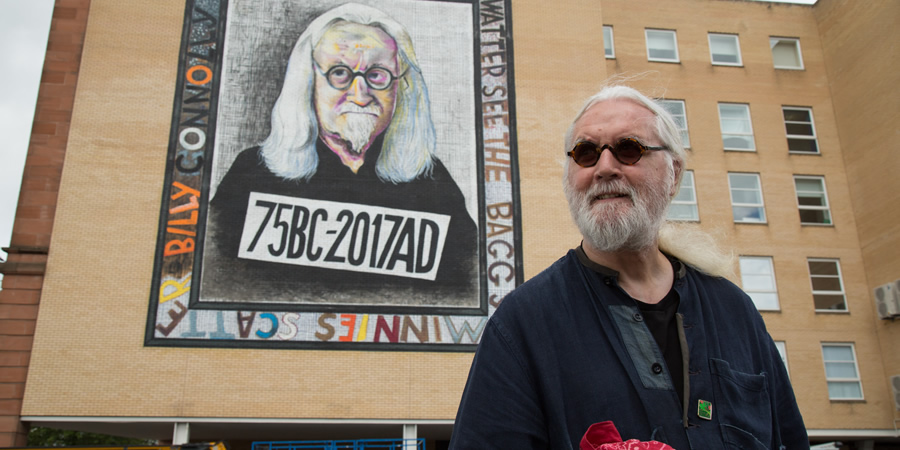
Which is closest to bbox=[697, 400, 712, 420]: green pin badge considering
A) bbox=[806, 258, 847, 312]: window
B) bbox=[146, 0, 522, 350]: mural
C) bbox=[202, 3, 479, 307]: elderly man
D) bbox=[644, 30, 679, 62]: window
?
bbox=[146, 0, 522, 350]: mural

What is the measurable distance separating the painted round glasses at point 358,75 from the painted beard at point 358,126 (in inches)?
25.5

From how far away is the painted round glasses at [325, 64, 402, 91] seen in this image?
2044cm

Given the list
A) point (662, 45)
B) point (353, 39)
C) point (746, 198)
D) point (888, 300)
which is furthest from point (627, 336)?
point (662, 45)

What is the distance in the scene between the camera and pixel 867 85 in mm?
24250

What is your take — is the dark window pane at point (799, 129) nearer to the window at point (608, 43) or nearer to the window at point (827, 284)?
the window at point (827, 284)

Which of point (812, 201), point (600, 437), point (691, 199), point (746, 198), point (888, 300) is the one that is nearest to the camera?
point (600, 437)

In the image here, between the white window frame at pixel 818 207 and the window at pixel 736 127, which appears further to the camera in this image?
the window at pixel 736 127

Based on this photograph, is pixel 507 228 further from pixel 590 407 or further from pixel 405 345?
pixel 590 407

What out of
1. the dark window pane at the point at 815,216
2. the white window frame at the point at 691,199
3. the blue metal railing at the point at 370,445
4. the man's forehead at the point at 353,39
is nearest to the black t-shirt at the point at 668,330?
the blue metal railing at the point at 370,445

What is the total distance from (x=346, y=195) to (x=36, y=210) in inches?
328

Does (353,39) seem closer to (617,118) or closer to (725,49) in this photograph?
(725,49)

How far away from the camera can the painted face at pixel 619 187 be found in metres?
2.14

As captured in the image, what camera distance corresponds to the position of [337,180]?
1966 cm

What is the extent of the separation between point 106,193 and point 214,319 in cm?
474
